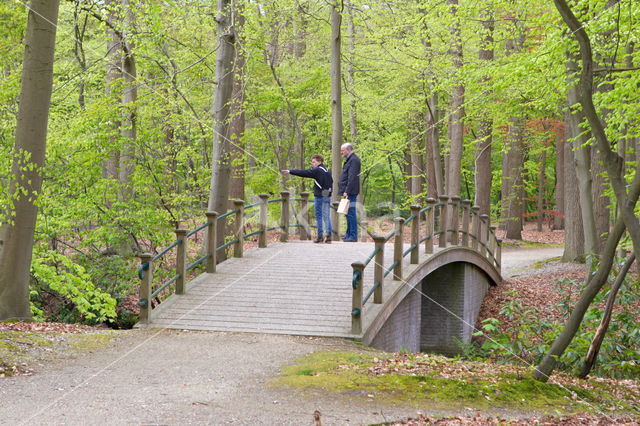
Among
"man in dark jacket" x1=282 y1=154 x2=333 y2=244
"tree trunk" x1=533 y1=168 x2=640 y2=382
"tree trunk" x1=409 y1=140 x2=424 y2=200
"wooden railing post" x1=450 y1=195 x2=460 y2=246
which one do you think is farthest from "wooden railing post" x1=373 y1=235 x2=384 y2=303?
"tree trunk" x1=409 y1=140 x2=424 y2=200

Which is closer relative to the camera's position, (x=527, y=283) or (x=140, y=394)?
(x=140, y=394)

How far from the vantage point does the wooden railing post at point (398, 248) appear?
11.5 metres

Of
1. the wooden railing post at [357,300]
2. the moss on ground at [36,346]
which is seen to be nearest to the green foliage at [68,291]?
the moss on ground at [36,346]

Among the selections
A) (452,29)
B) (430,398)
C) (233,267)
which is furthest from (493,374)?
(452,29)

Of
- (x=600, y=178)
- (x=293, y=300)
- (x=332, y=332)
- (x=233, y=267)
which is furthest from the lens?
Answer: (x=600, y=178)

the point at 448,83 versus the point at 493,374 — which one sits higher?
the point at 448,83

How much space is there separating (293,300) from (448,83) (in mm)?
8219

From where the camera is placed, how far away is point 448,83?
16.4 meters

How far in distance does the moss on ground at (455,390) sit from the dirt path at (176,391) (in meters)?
0.26

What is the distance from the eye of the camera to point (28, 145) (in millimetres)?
8625

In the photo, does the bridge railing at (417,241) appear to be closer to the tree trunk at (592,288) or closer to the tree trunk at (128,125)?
the tree trunk at (592,288)

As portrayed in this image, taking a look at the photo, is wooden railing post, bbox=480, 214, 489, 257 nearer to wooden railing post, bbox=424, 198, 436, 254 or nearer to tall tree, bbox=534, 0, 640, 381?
wooden railing post, bbox=424, 198, 436, 254

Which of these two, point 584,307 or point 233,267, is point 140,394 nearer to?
point 584,307

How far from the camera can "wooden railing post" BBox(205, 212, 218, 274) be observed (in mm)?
11773
